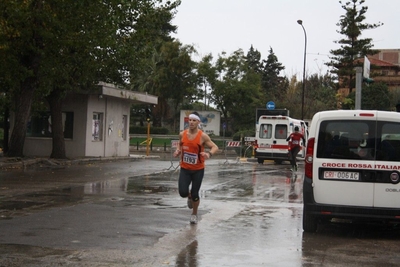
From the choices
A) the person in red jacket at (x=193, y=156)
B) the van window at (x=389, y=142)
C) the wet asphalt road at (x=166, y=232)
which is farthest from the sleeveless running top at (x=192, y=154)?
the van window at (x=389, y=142)

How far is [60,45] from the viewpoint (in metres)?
22.5

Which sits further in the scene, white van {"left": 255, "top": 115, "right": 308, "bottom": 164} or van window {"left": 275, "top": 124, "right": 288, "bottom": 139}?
van window {"left": 275, "top": 124, "right": 288, "bottom": 139}

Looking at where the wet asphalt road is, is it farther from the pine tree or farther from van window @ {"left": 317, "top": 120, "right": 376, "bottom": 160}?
the pine tree

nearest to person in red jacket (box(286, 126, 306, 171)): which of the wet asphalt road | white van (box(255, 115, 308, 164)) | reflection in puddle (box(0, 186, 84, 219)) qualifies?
the wet asphalt road

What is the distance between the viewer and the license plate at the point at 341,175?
9.84 metres

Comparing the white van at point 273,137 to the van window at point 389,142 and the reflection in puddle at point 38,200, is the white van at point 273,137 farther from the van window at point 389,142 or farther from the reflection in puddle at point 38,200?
the van window at point 389,142

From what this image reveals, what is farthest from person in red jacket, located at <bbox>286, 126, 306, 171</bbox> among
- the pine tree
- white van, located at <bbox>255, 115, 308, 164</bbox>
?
the pine tree

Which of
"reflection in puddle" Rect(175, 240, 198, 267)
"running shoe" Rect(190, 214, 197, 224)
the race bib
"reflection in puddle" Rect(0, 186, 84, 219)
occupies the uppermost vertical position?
the race bib

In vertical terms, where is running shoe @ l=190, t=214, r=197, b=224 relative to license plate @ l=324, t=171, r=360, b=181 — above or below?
below

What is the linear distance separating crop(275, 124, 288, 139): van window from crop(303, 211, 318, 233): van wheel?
24607 mm

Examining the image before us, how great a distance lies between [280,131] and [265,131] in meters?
0.87

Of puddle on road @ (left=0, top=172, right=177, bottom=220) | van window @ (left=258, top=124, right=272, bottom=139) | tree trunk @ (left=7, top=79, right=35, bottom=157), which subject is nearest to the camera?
puddle on road @ (left=0, top=172, right=177, bottom=220)

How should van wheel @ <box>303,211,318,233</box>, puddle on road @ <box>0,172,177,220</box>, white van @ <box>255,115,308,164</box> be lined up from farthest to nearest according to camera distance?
white van @ <box>255,115,308,164</box>
puddle on road @ <box>0,172,177,220</box>
van wheel @ <box>303,211,318,233</box>

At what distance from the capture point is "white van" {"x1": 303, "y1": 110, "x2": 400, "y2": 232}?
9.75 metres
